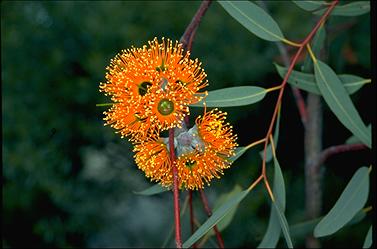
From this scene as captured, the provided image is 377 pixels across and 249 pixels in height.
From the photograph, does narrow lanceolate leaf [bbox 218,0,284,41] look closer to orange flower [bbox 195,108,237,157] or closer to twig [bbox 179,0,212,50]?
twig [bbox 179,0,212,50]

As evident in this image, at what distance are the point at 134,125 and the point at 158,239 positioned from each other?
1.21 meters

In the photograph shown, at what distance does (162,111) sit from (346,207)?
36 centimetres

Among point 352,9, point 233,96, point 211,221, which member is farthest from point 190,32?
point 352,9

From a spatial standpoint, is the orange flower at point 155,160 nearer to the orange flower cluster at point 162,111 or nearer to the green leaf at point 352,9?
the orange flower cluster at point 162,111

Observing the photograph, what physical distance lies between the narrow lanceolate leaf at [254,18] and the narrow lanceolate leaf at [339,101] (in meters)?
0.08

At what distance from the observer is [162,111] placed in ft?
2.25

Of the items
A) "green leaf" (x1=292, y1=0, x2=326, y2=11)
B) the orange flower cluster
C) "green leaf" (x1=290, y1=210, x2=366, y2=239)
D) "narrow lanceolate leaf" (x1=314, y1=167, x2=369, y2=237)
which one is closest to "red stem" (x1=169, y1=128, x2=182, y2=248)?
the orange flower cluster

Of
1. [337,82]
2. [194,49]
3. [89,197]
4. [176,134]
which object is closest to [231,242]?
[89,197]

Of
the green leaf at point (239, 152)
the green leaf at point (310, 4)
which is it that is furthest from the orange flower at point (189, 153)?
the green leaf at point (310, 4)

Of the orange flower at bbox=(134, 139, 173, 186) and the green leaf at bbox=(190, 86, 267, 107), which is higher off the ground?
the green leaf at bbox=(190, 86, 267, 107)

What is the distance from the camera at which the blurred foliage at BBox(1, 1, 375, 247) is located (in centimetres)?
182

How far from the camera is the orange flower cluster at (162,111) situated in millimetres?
696

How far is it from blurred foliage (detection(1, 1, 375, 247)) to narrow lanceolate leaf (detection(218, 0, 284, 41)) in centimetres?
88

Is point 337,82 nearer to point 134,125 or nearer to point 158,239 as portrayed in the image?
point 134,125
